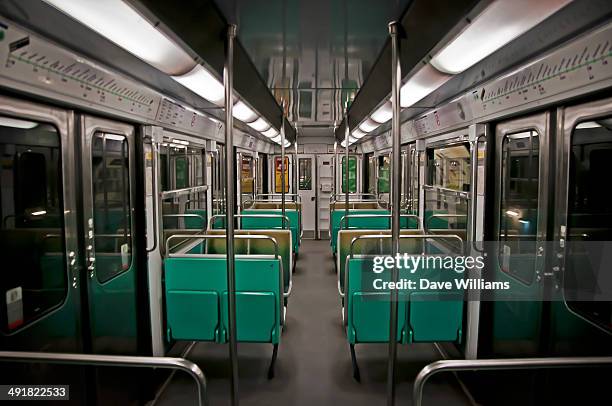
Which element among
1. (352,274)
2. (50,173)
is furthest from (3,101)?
(352,274)

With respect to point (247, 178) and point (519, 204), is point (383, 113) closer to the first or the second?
point (519, 204)

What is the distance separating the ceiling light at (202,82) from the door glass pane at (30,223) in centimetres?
74

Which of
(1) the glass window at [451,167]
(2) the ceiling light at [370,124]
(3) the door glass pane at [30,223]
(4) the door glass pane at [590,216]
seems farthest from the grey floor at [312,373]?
(2) the ceiling light at [370,124]

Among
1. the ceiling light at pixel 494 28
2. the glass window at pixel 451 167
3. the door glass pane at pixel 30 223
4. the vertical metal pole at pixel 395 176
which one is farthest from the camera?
the glass window at pixel 451 167

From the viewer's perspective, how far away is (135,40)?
160 cm

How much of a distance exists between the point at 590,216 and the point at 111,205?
9.29 feet

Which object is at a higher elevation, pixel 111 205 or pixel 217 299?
pixel 111 205

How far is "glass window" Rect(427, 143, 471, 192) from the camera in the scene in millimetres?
3598

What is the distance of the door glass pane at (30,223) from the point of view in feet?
5.71

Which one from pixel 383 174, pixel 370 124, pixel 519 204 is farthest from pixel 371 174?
pixel 519 204

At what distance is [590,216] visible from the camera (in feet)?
6.57

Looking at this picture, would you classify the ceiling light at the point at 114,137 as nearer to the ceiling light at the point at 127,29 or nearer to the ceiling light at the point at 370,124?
the ceiling light at the point at 127,29

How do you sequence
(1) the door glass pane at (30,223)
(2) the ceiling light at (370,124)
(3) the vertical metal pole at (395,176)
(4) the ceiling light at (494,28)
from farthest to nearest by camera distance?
(2) the ceiling light at (370,124) < (1) the door glass pane at (30,223) < (3) the vertical metal pole at (395,176) < (4) the ceiling light at (494,28)

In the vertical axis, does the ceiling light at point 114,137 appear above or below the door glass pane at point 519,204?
above
